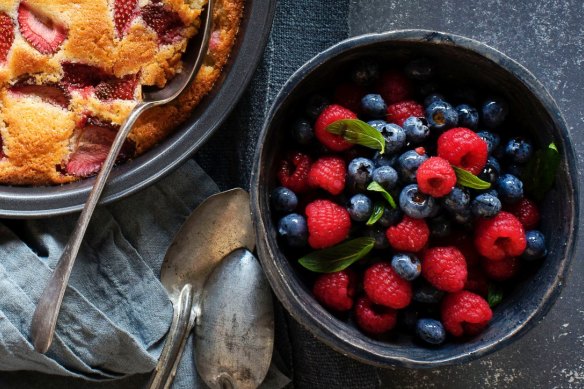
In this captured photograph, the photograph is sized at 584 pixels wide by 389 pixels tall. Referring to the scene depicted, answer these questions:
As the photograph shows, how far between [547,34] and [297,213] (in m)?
0.69

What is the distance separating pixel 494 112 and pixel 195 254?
66 cm

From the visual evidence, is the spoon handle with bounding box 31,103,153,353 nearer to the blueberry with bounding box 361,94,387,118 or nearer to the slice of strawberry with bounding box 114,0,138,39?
the slice of strawberry with bounding box 114,0,138,39

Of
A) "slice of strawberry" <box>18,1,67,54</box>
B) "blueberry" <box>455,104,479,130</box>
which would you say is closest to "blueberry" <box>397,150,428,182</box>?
"blueberry" <box>455,104,479,130</box>

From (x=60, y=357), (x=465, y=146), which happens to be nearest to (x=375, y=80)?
(x=465, y=146)

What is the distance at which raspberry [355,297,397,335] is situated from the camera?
1.30m

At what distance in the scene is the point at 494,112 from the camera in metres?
1.31

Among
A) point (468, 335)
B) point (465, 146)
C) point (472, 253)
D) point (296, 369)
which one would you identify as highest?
point (465, 146)

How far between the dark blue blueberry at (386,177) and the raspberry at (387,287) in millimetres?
141

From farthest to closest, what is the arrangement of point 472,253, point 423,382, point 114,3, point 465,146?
1. point 423,382
2. point 114,3
3. point 472,253
4. point 465,146

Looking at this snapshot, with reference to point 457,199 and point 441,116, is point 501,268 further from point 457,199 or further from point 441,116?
point 441,116

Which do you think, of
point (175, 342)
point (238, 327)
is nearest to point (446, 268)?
point (238, 327)

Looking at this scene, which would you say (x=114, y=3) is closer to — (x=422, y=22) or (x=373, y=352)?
(x=422, y=22)

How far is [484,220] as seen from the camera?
126 centimetres

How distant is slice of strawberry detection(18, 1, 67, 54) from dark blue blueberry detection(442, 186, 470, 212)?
0.79 m
